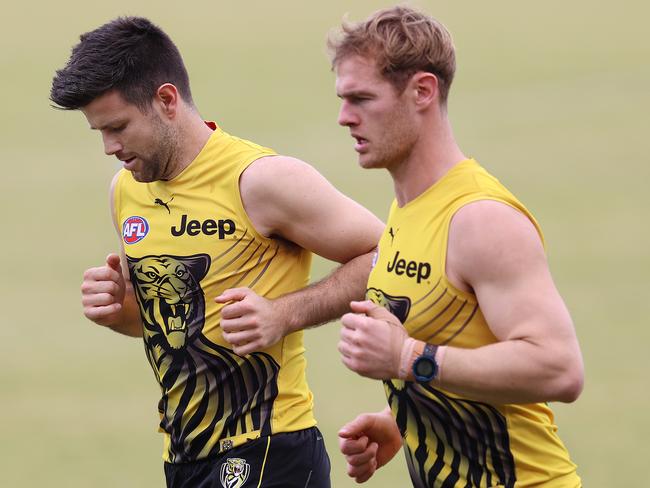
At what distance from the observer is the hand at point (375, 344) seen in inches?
160

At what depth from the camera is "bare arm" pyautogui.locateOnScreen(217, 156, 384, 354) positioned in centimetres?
505

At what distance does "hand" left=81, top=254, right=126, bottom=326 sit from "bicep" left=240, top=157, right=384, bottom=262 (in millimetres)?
637

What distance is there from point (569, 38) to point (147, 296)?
16327mm

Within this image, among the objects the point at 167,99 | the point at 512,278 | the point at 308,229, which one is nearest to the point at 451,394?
the point at 512,278

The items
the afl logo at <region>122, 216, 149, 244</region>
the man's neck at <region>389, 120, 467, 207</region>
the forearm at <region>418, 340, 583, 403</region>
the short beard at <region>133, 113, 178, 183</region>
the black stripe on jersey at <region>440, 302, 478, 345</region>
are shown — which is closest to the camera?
the forearm at <region>418, 340, 583, 403</region>

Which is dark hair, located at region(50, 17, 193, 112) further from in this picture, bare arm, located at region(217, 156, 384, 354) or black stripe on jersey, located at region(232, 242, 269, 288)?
black stripe on jersey, located at region(232, 242, 269, 288)

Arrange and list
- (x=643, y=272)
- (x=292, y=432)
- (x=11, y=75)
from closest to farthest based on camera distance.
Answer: (x=292, y=432) → (x=643, y=272) → (x=11, y=75)

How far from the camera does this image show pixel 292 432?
5199 millimetres

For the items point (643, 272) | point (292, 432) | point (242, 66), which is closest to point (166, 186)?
point (292, 432)

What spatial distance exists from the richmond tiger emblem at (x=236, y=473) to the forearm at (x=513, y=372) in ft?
4.32

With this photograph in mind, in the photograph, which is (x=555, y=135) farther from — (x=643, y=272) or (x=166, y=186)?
(x=166, y=186)

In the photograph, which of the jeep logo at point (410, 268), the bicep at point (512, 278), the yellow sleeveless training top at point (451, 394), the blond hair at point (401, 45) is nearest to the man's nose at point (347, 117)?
the blond hair at point (401, 45)

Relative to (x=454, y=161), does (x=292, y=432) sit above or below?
below

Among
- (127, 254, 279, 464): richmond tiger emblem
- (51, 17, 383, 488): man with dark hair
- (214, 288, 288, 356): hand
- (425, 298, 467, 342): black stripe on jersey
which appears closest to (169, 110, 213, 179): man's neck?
(51, 17, 383, 488): man with dark hair
